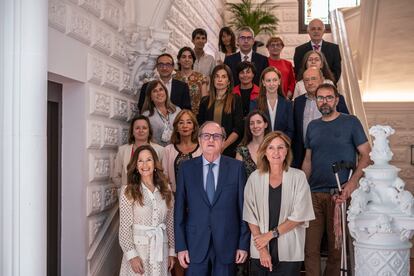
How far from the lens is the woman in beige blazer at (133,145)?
17.9ft

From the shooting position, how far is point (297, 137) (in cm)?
563

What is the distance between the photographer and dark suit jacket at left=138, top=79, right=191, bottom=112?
20.3 feet

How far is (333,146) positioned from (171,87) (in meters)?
1.98

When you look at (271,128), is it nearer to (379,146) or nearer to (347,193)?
(347,193)

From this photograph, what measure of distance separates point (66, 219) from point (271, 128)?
1864 millimetres

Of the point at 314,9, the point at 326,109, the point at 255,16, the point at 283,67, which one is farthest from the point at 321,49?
the point at 314,9

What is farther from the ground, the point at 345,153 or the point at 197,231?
the point at 345,153

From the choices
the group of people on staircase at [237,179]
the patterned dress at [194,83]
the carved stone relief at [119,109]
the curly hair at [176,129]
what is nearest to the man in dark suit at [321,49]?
the group of people on staircase at [237,179]

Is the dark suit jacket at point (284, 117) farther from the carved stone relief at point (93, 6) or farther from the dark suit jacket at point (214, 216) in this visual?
the carved stone relief at point (93, 6)

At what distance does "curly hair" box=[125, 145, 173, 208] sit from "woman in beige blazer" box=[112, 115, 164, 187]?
2.20ft

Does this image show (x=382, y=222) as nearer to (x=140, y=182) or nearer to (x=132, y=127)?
(x=140, y=182)

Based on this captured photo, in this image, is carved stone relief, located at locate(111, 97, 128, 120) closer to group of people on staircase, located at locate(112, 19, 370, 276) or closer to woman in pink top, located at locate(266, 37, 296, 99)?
group of people on staircase, located at locate(112, 19, 370, 276)

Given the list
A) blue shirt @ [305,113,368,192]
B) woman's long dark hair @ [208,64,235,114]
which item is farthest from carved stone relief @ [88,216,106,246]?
blue shirt @ [305,113,368,192]

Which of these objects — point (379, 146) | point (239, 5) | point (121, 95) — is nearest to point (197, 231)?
point (379, 146)
